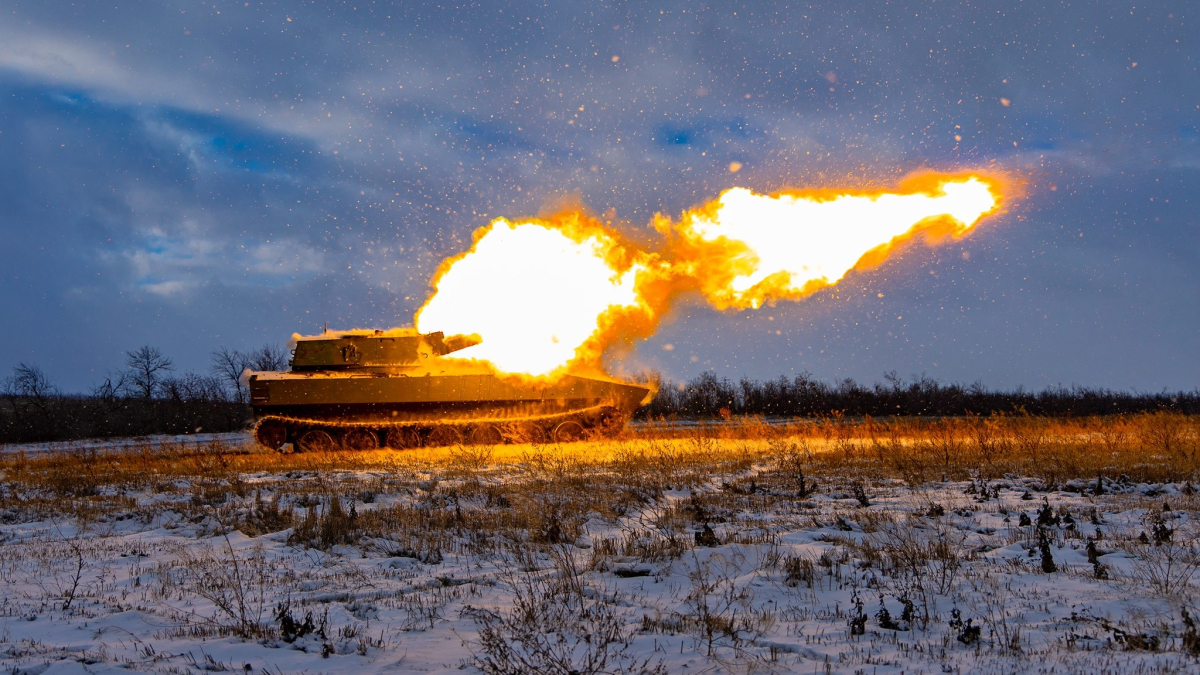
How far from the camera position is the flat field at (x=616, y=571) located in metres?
4.34

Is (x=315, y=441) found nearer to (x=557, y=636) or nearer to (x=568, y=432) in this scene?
(x=568, y=432)

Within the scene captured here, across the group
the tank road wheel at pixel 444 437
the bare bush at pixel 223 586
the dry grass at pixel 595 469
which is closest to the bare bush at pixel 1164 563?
the dry grass at pixel 595 469

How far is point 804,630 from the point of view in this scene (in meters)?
4.81

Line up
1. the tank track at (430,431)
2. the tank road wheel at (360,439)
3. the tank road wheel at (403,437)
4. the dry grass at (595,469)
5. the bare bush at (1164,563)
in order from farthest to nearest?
1. the tank road wheel at (403,437)
2. the tank road wheel at (360,439)
3. the tank track at (430,431)
4. the dry grass at (595,469)
5. the bare bush at (1164,563)

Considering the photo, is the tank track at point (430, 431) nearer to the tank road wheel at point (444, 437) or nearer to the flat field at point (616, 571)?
the tank road wheel at point (444, 437)

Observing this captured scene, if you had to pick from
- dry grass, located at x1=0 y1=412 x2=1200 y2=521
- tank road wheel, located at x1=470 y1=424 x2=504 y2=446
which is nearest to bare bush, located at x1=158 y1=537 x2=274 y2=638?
dry grass, located at x1=0 y1=412 x2=1200 y2=521

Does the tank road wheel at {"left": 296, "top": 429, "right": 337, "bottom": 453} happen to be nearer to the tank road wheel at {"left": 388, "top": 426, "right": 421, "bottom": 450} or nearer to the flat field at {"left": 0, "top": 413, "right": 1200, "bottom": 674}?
→ the tank road wheel at {"left": 388, "top": 426, "right": 421, "bottom": 450}

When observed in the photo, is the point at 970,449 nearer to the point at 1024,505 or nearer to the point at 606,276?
the point at 1024,505

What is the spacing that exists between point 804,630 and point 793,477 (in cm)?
766

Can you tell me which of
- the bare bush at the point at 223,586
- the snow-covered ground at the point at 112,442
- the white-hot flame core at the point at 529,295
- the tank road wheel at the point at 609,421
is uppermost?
the white-hot flame core at the point at 529,295

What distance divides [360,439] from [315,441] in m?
1.27

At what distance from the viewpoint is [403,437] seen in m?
21.5

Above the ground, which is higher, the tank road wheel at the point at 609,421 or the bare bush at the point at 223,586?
the tank road wheel at the point at 609,421

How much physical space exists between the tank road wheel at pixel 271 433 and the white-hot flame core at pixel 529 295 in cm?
492
